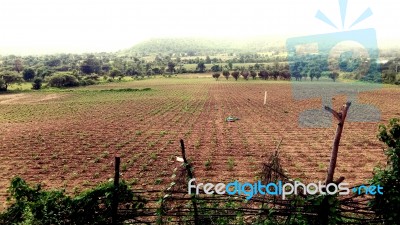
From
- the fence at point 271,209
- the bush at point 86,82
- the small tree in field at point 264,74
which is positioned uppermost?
the fence at point 271,209

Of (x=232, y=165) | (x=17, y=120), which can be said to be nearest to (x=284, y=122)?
(x=232, y=165)

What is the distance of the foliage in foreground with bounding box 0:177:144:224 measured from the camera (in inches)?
234

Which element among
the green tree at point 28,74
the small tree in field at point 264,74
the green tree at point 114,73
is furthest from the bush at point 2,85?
the small tree in field at point 264,74

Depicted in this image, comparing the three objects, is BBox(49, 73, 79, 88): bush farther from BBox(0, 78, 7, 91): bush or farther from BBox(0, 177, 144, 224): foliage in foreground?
BBox(0, 177, 144, 224): foliage in foreground

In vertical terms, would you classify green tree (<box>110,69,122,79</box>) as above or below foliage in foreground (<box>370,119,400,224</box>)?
below

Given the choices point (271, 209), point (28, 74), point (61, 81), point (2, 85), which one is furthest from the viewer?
point (28, 74)

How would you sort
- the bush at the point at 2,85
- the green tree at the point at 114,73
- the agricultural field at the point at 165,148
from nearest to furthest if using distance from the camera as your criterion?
1. the agricultural field at the point at 165,148
2. the bush at the point at 2,85
3. the green tree at the point at 114,73

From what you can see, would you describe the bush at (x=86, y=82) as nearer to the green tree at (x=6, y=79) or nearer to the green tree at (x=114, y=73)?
the green tree at (x=6, y=79)

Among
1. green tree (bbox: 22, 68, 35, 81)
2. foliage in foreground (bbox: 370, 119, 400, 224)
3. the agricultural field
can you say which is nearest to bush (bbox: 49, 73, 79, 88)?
green tree (bbox: 22, 68, 35, 81)

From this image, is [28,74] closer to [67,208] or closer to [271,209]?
[67,208]

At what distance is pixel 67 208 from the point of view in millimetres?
6012

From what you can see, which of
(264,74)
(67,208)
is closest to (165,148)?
(67,208)

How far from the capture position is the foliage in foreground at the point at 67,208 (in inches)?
234

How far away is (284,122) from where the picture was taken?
25.7 meters
